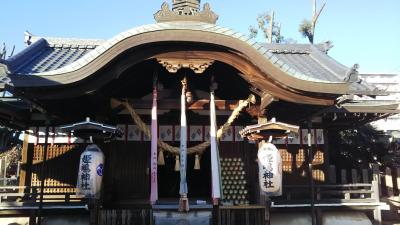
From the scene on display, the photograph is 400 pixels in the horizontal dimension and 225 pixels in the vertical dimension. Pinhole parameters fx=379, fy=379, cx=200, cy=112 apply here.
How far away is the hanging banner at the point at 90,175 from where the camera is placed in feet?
26.0

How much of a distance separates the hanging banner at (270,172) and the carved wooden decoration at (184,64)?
2265 millimetres

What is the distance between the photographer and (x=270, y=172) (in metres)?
8.19

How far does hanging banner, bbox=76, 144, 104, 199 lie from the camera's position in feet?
26.0

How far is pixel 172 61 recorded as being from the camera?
7.94 meters

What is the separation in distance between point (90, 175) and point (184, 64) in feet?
10.00

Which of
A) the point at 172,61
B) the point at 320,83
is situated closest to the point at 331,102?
the point at 320,83

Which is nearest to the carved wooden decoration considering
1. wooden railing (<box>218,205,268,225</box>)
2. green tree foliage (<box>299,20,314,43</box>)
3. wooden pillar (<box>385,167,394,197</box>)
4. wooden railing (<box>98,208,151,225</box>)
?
wooden railing (<box>218,205,268,225</box>)

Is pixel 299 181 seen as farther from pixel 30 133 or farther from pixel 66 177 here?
pixel 30 133

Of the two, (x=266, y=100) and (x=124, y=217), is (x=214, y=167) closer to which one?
(x=266, y=100)

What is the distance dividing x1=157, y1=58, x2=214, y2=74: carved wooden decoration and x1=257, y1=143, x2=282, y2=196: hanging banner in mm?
2265

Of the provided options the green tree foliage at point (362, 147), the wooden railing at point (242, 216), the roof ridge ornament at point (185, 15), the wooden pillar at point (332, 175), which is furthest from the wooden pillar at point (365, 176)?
the roof ridge ornament at point (185, 15)

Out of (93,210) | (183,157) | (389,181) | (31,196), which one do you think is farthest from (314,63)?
(31,196)

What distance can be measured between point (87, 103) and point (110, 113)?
113cm

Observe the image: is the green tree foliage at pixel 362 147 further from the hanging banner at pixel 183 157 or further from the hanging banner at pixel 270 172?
the hanging banner at pixel 183 157
